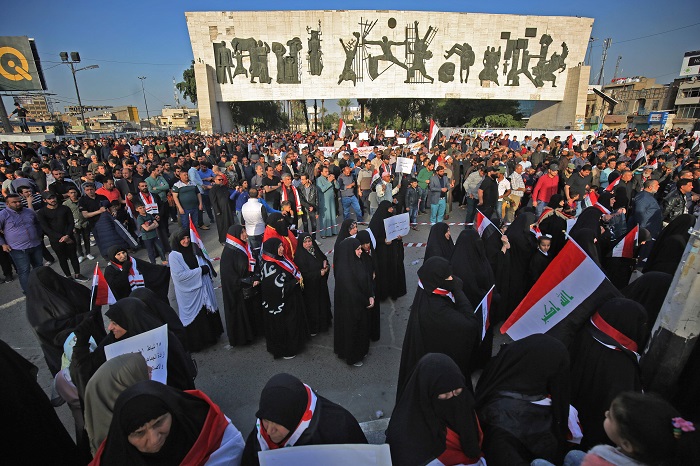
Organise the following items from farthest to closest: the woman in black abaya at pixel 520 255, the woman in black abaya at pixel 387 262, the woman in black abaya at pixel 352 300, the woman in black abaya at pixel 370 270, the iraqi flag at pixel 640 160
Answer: the iraqi flag at pixel 640 160 < the woman in black abaya at pixel 387 262 < the woman in black abaya at pixel 520 255 < the woman in black abaya at pixel 370 270 < the woman in black abaya at pixel 352 300

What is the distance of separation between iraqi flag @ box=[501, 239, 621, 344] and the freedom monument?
3181 cm

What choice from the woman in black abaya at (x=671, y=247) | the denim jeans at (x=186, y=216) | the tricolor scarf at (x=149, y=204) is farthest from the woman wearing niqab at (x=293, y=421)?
the denim jeans at (x=186, y=216)

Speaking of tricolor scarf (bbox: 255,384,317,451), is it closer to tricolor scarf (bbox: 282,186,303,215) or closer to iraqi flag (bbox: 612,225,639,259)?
iraqi flag (bbox: 612,225,639,259)

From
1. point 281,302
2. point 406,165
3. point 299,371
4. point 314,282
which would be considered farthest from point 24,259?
point 406,165

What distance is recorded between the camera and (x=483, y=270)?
4.10 metres

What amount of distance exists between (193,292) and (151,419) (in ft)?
8.66

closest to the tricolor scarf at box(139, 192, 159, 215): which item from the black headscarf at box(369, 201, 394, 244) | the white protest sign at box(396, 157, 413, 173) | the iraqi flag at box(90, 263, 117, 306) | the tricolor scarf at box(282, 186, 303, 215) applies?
the tricolor scarf at box(282, 186, 303, 215)

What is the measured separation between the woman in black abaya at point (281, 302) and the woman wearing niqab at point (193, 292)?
84cm

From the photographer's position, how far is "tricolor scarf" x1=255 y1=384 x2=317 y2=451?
189cm

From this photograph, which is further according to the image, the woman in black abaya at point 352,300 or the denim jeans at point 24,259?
the denim jeans at point 24,259

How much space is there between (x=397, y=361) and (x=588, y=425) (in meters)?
2.08

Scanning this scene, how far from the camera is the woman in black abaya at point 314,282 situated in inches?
177

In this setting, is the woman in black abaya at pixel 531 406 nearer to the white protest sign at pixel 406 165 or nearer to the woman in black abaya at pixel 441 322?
the woman in black abaya at pixel 441 322

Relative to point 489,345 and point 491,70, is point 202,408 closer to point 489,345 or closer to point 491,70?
point 489,345
